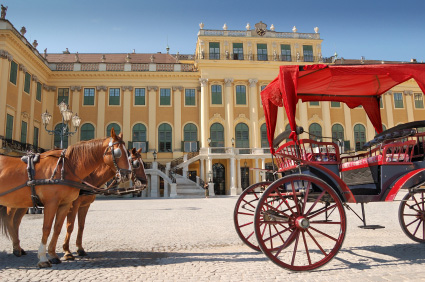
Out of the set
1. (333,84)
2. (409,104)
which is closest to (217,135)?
(409,104)

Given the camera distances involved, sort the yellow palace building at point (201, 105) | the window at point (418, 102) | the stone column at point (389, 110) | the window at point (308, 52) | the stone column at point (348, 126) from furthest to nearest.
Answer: the window at point (418, 102)
the stone column at point (389, 110)
the window at point (308, 52)
the stone column at point (348, 126)
the yellow palace building at point (201, 105)

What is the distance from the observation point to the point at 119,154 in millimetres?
4391

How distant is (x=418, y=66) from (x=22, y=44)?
2593 cm

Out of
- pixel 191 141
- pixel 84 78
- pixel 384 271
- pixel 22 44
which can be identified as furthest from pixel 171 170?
pixel 384 271

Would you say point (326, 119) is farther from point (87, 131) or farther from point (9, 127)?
point (9, 127)

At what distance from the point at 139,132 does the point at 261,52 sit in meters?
14.0

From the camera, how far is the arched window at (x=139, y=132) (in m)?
28.9

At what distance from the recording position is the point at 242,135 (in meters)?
29.1

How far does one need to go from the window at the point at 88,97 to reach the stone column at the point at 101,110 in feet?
1.88

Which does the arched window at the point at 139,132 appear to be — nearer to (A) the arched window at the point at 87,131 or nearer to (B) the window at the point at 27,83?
(A) the arched window at the point at 87,131

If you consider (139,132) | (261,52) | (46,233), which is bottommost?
(46,233)

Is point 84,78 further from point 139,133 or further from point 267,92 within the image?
point 267,92

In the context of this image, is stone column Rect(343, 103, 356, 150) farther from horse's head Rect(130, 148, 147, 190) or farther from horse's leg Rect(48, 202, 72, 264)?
horse's leg Rect(48, 202, 72, 264)

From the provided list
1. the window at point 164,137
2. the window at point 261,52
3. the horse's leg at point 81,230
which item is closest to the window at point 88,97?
the window at point 164,137
